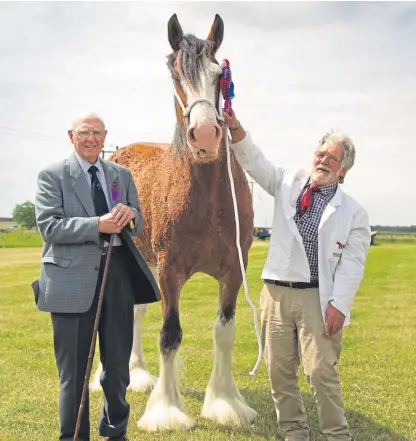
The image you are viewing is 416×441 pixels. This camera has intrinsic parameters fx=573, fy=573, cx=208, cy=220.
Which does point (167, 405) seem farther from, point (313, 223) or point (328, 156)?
point (328, 156)

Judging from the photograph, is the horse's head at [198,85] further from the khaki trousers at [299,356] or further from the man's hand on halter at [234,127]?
the khaki trousers at [299,356]

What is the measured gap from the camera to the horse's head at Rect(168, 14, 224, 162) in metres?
3.70

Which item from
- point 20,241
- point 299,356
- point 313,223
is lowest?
point 20,241

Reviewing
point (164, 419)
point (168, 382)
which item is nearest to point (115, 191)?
point (168, 382)

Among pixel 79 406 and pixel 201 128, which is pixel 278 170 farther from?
pixel 79 406

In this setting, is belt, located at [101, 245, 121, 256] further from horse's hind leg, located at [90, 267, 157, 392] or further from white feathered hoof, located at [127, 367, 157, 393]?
white feathered hoof, located at [127, 367, 157, 393]

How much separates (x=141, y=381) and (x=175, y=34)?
3.63 metres

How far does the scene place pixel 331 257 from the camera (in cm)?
373

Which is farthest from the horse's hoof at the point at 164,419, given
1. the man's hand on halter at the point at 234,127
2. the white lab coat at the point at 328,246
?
the man's hand on halter at the point at 234,127

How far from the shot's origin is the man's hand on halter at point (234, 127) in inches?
154

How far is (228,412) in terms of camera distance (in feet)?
16.4

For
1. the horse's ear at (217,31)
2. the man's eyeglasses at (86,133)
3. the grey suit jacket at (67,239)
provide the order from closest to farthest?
1. the grey suit jacket at (67,239)
2. the man's eyeglasses at (86,133)
3. the horse's ear at (217,31)

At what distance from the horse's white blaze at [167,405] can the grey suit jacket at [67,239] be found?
5.41 ft

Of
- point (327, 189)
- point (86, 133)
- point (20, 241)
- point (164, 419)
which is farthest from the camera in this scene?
point (20, 241)
